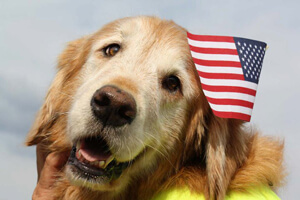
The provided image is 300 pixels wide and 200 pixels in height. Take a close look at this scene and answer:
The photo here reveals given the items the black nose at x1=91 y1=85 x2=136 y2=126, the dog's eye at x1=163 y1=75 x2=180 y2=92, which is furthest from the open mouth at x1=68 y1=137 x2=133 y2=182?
the dog's eye at x1=163 y1=75 x2=180 y2=92

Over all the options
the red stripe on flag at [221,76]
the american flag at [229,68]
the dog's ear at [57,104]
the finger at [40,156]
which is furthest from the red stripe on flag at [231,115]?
the finger at [40,156]

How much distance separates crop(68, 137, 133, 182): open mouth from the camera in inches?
138

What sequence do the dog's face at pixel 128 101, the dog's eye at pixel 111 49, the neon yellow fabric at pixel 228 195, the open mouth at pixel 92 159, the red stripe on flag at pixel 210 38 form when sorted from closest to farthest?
1. the dog's face at pixel 128 101
2. the open mouth at pixel 92 159
3. the neon yellow fabric at pixel 228 195
4. the red stripe on flag at pixel 210 38
5. the dog's eye at pixel 111 49

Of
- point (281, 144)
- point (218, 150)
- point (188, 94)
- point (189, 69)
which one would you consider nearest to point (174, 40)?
point (189, 69)

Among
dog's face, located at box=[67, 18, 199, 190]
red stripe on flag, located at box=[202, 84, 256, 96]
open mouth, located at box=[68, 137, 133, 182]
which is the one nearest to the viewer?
dog's face, located at box=[67, 18, 199, 190]

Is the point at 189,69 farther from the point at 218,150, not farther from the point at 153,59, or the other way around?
the point at 218,150

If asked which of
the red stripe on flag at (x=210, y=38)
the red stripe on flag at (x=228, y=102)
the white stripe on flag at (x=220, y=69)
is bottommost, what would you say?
the red stripe on flag at (x=228, y=102)

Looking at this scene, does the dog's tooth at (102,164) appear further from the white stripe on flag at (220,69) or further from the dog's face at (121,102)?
the white stripe on flag at (220,69)

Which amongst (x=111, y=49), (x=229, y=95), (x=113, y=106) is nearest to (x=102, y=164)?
(x=113, y=106)

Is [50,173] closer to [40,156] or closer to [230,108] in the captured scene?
[40,156]

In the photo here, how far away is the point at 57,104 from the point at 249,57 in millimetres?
2403

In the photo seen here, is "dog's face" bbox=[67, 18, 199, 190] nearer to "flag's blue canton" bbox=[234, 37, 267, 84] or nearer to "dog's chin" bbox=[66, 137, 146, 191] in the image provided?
"dog's chin" bbox=[66, 137, 146, 191]

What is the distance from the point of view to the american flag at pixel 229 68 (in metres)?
3.96

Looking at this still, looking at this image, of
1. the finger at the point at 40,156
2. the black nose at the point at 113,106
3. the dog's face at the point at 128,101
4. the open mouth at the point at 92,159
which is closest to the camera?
the black nose at the point at 113,106
